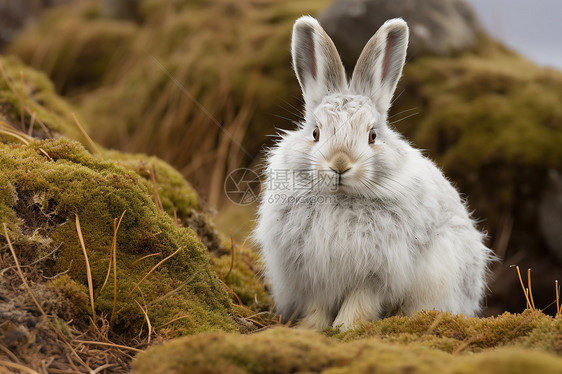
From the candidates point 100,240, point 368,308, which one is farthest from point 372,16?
point 100,240

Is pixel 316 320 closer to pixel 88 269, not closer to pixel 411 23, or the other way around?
pixel 88 269

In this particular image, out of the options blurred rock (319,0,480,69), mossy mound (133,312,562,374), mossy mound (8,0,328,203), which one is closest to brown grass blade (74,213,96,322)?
mossy mound (133,312,562,374)

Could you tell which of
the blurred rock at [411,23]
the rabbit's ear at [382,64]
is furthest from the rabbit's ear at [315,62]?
the blurred rock at [411,23]

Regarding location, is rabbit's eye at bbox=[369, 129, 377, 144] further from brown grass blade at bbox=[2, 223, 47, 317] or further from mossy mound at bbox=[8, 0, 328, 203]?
mossy mound at bbox=[8, 0, 328, 203]

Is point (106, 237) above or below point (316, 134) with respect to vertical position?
below

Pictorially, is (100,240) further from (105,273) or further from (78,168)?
(78,168)

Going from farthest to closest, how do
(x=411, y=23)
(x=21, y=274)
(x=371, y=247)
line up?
(x=411, y=23) → (x=371, y=247) → (x=21, y=274)

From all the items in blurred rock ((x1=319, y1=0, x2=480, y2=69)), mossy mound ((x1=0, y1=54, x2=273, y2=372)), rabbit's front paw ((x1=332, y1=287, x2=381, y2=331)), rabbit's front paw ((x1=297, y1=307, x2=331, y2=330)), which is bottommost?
rabbit's front paw ((x1=297, y1=307, x2=331, y2=330))

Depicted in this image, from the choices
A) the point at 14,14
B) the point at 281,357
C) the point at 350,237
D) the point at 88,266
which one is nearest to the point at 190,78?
the point at 350,237
